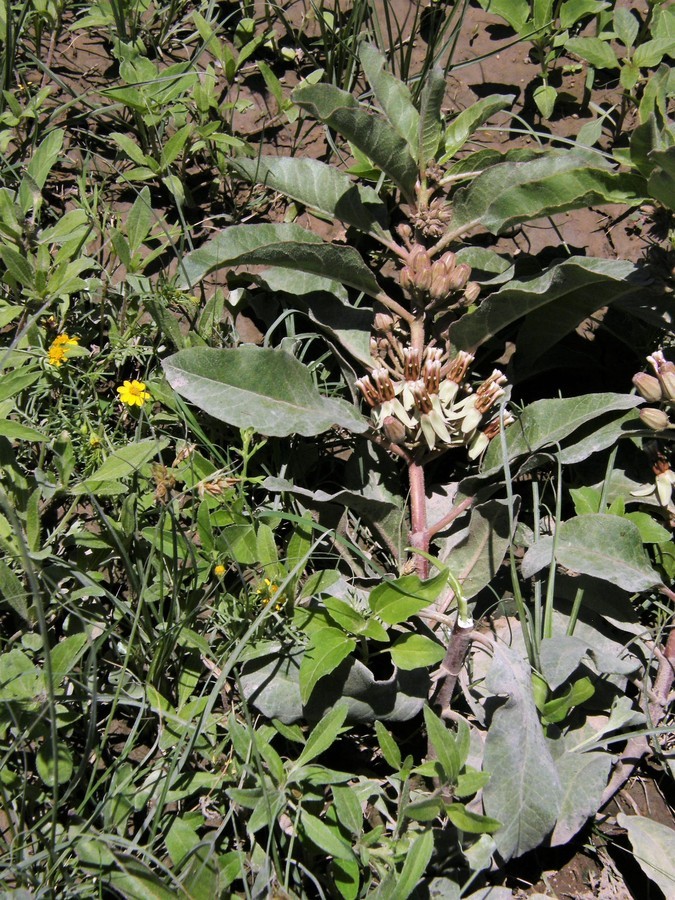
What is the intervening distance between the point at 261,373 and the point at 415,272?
58 cm

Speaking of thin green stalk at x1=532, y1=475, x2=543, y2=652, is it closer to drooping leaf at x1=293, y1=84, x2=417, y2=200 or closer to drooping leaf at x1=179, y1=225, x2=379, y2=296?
drooping leaf at x1=179, y1=225, x2=379, y2=296

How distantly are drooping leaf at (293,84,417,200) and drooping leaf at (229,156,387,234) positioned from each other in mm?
159

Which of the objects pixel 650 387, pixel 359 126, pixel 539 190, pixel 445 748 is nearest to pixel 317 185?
pixel 359 126

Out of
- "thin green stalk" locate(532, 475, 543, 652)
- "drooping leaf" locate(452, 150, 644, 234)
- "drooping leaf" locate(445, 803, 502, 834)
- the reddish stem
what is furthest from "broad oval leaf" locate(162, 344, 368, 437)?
"drooping leaf" locate(445, 803, 502, 834)

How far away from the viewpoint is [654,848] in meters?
1.99

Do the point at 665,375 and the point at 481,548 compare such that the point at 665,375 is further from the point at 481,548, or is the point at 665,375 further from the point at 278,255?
the point at 278,255

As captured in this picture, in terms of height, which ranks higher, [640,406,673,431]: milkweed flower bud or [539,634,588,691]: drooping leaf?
[640,406,673,431]: milkweed flower bud

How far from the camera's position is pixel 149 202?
2.85 m

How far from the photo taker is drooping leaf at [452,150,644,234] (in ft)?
7.47

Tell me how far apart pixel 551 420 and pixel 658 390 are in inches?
12.1

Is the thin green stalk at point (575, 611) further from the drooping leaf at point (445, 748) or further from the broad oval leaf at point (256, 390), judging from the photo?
the broad oval leaf at point (256, 390)

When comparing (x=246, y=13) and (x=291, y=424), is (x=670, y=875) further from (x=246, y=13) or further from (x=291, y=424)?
(x=246, y=13)

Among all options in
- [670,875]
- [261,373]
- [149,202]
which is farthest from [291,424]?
[670,875]

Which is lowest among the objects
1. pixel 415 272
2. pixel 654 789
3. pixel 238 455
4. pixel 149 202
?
pixel 654 789
